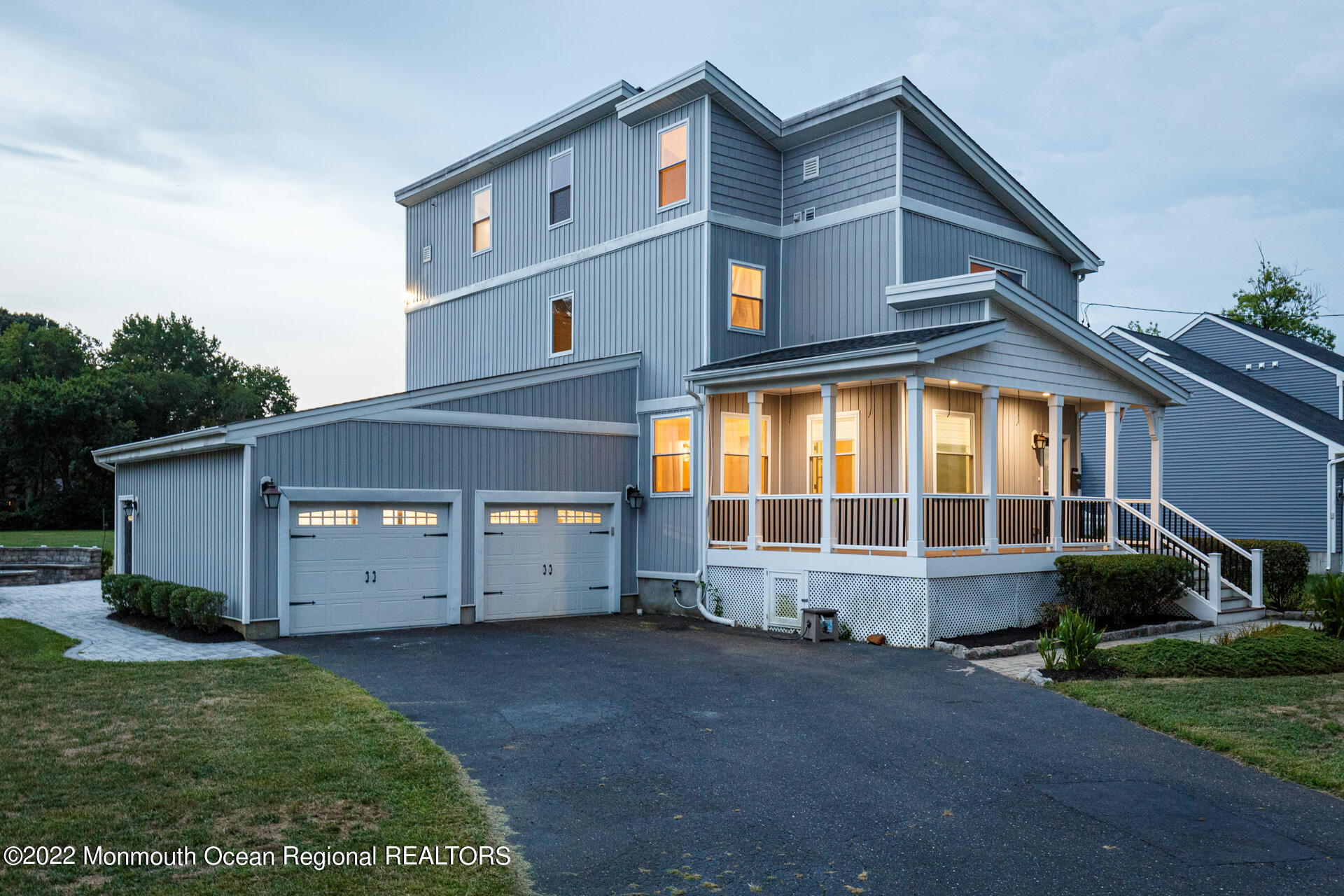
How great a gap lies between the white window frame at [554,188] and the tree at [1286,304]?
123 feet

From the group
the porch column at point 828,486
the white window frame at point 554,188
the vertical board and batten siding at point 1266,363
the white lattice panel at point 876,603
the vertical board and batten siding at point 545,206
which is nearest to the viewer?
the white lattice panel at point 876,603

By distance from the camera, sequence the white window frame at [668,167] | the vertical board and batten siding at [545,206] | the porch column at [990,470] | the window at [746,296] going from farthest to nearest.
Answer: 1. the vertical board and batten siding at [545,206]
2. the window at [746,296]
3. the white window frame at [668,167]
4. the porch column at [990,470]

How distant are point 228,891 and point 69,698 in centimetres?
542

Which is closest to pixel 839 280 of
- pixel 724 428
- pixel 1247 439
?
pixel 724 428

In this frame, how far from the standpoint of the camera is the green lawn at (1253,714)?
22.7ft

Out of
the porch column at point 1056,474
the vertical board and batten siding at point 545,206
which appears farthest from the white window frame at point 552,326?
the porch column at point 1056,474

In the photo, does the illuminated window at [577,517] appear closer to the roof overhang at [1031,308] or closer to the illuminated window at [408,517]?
the illuminated window at [408,517]

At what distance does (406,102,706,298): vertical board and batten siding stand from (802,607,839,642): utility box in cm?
708

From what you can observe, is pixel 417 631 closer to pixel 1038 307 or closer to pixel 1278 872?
pixel 1038 307

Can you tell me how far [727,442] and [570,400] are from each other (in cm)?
273

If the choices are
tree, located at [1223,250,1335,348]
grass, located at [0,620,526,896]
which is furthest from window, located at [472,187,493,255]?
tree, located at [1223,250,1335,348]

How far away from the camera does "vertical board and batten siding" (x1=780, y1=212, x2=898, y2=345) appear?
15.3 meters

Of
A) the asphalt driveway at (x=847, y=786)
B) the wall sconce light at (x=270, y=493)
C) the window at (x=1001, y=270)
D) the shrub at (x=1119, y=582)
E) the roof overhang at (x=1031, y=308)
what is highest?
the window at (x=1001, y=270)

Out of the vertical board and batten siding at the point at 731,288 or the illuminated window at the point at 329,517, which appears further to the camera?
the vertical board and batten siding at the point at 731,288
